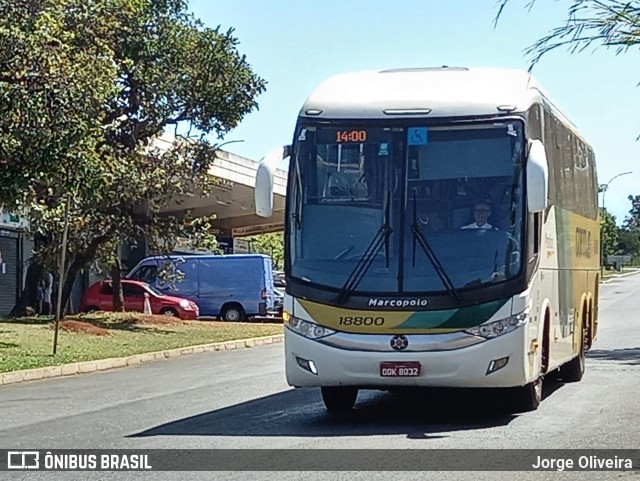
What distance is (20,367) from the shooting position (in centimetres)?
1839

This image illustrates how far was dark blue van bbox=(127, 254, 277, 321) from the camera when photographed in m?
37.5

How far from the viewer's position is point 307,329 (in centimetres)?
1098

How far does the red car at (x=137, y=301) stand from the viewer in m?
35.1

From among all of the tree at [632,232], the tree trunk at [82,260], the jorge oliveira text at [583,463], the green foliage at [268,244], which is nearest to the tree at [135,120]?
the tree trunk at [82,260]

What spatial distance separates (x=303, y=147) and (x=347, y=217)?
2.90ft

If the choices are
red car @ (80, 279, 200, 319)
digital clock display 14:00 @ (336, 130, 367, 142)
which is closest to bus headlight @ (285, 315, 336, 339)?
digital clock display 14:00 @ (336, 130, 367, 142)

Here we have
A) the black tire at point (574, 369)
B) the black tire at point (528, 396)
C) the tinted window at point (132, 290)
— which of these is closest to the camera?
the black tire at point (528, 396)

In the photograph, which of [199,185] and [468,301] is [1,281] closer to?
[199,185]

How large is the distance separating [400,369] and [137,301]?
83.7 feet

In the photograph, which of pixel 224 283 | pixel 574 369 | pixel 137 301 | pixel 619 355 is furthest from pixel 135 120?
pixel 574 369

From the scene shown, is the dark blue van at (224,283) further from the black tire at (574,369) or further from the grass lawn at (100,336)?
the black tire at (574,369)

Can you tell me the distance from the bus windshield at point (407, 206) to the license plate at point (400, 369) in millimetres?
716

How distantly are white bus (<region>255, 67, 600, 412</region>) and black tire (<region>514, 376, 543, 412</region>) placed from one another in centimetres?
8

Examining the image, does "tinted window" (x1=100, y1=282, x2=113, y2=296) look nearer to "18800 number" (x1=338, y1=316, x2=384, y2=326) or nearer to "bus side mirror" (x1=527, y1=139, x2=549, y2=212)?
"18800 number" (x1=338, y1=316, x2=384, y2=326)
